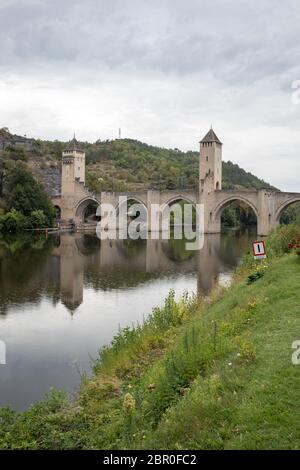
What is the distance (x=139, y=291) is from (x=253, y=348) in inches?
442

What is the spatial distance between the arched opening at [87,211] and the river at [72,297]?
81.2 ft

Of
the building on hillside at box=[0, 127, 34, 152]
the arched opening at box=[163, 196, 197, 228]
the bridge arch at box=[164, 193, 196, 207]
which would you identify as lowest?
the arched opening at box=[163, 196, 197, 228]

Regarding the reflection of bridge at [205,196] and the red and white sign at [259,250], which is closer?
the red and white sign at [259,250]

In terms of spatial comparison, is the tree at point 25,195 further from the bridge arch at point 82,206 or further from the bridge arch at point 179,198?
the bridge arch at point 179,198

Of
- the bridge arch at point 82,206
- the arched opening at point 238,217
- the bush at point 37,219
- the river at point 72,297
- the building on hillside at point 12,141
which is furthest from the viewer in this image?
the building on hillside at point 12,141

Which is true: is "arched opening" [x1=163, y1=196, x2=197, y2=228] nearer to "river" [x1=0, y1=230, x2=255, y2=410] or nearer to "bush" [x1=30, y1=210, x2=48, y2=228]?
Result: "bush" [x1=30, y1=210, x2=48, y2=228]

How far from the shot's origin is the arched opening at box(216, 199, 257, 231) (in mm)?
62531

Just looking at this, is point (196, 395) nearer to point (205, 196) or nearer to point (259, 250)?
point (259, 250)

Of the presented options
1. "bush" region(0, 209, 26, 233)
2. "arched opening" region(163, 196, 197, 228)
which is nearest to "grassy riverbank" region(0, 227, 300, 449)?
"bush" region(0, 209, 26, 233)

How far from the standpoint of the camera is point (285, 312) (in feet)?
23.7

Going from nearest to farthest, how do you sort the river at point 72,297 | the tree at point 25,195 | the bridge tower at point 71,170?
the river at point 72,297 < the tree at point 25,195 < the bridge tower at point 71,170

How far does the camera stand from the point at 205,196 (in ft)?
151

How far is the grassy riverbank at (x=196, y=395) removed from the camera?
4266mm

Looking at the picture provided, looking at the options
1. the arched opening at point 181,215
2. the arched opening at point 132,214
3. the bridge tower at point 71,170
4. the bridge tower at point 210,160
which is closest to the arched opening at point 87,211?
the bridge tower at point 71,170
